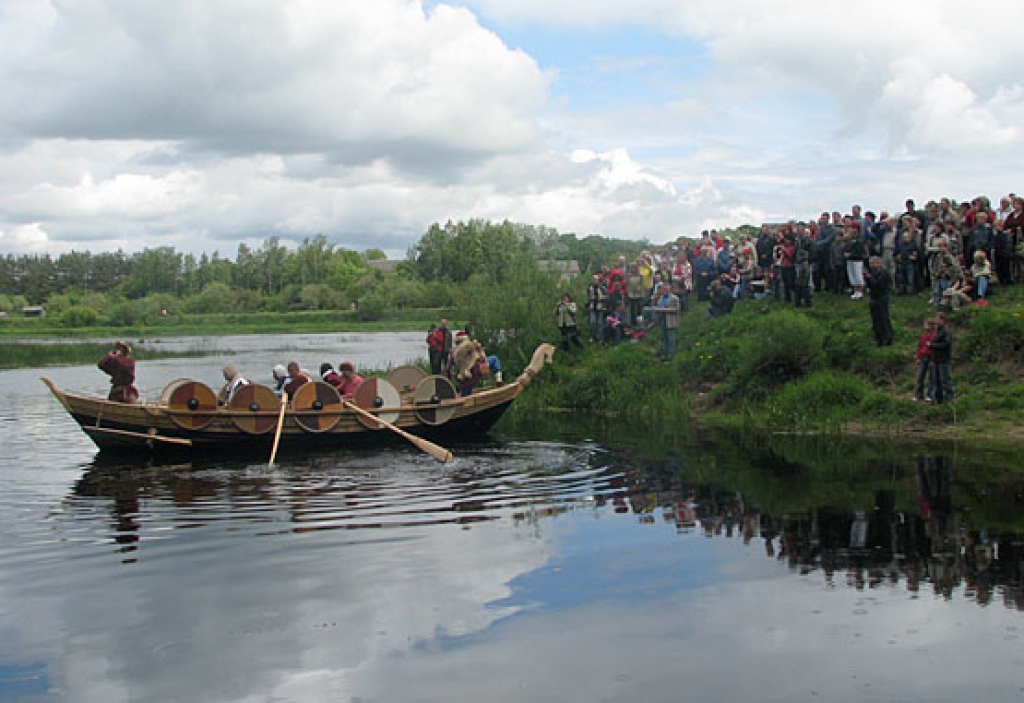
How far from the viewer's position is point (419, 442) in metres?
16.4

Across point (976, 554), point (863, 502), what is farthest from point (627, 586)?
point (863, 502)

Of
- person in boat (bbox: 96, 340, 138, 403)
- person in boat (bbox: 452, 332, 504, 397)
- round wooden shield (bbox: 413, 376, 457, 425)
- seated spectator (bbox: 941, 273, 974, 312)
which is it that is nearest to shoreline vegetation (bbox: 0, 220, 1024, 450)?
seated spectator (bbox: 941, 273, 974, 312)

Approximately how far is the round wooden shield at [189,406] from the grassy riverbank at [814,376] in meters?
9.18

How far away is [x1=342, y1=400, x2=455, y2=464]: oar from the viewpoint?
51.6 ft

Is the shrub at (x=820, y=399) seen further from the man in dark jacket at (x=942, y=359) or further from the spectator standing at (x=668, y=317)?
the spectator standing at (x=668, y=317)

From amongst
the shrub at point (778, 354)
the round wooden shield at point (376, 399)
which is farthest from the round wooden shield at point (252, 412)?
the shrub at point (778, 354)

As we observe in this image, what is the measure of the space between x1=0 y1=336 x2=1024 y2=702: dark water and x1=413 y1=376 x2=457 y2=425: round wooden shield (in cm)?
341

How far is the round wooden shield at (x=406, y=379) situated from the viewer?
64.1 feet

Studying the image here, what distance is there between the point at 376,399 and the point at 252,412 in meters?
2.07

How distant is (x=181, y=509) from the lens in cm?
1232

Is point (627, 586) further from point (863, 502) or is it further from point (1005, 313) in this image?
point (1005, 313)

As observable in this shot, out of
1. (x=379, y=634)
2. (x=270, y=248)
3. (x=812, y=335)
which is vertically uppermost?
(x=270, y=248)

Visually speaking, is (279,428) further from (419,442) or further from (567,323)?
(567,323)

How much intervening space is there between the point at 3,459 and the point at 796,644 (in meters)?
14.6
